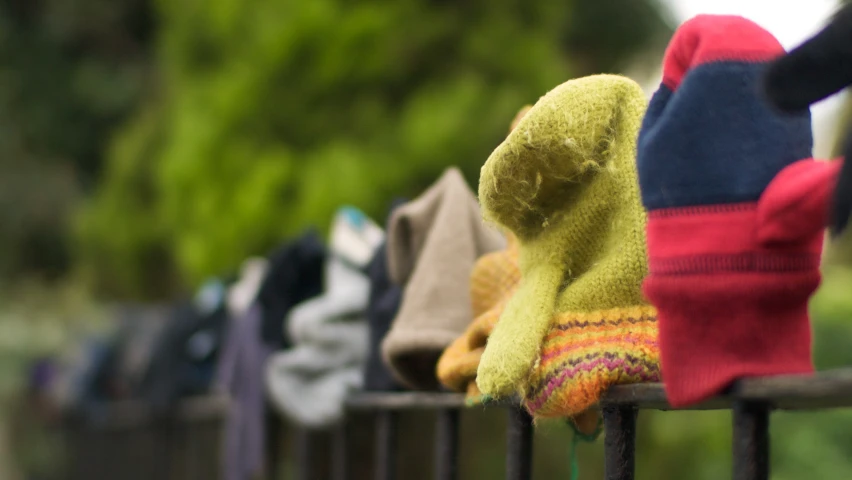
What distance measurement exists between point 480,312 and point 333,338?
3.38 feet

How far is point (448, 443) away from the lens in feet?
6.45

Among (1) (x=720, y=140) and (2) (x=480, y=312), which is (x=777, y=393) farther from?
(2) (x=480, y=312)

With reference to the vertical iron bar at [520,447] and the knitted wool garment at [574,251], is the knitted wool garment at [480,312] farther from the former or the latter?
the knitted wool garment at [574,251]

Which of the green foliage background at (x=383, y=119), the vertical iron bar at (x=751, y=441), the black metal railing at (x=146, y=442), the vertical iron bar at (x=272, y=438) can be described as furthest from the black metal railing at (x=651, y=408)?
the black metal railing at (x=146, y=442)

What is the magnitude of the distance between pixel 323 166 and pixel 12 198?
5953 millimetres

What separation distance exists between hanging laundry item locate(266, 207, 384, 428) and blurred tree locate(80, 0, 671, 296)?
107 cm

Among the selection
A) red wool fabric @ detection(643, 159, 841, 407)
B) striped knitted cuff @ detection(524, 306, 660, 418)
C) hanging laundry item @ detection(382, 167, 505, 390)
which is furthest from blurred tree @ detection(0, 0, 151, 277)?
red wool fabric @ detection(643, 159, 841, 407)

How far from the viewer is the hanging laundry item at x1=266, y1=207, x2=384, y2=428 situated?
277cm

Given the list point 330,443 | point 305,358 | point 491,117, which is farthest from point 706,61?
point 330,443

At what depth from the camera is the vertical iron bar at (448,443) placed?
1.95 m

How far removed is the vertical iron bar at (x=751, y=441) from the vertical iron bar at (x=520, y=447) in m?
0.60

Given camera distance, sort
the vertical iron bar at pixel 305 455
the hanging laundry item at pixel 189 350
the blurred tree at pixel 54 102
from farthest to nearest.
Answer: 1. the blurred tree at pixel 54 102
2. the hanging laundry item at pixel 189 350
3. the vertical iron bar at pixel 305 455

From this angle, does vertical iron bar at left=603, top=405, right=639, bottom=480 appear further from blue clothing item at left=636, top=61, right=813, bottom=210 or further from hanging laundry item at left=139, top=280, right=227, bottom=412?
hanging laundry item at left=139, top=280, right=227, bottom=412

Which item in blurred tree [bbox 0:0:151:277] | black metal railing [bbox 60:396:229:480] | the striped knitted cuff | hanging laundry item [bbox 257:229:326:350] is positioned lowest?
black metal railing [bbox 60:396:229:480]
